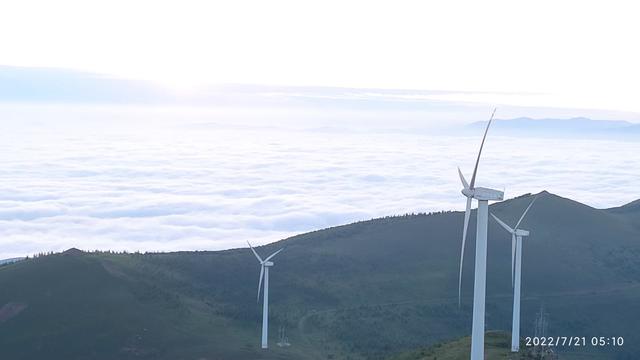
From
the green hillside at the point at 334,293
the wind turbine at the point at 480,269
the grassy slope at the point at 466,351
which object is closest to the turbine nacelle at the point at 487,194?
the wind turbine at the point at 480,269

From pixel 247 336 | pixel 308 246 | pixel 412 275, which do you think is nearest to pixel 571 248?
pixel 412 275

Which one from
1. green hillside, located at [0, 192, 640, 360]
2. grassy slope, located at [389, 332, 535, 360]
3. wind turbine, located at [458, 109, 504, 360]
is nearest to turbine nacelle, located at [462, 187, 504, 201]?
wind turbine, located at [458, 109, 504, 360]

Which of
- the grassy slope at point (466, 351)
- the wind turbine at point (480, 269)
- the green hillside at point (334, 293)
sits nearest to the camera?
the wind turbine at point (480, 269)

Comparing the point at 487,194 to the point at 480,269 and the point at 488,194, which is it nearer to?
the point at 488,194

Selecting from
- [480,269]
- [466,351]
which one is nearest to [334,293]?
[466,351]

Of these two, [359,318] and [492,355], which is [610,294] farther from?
[492,355]

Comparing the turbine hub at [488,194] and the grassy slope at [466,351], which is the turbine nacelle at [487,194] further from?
the grassy slope at [466,351]

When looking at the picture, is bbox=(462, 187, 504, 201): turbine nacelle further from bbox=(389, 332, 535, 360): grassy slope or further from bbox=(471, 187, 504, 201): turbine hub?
bbox=(389, 332, 535, 360): grassy slope

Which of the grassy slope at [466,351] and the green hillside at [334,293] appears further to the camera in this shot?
the green hillside at [334,293]
